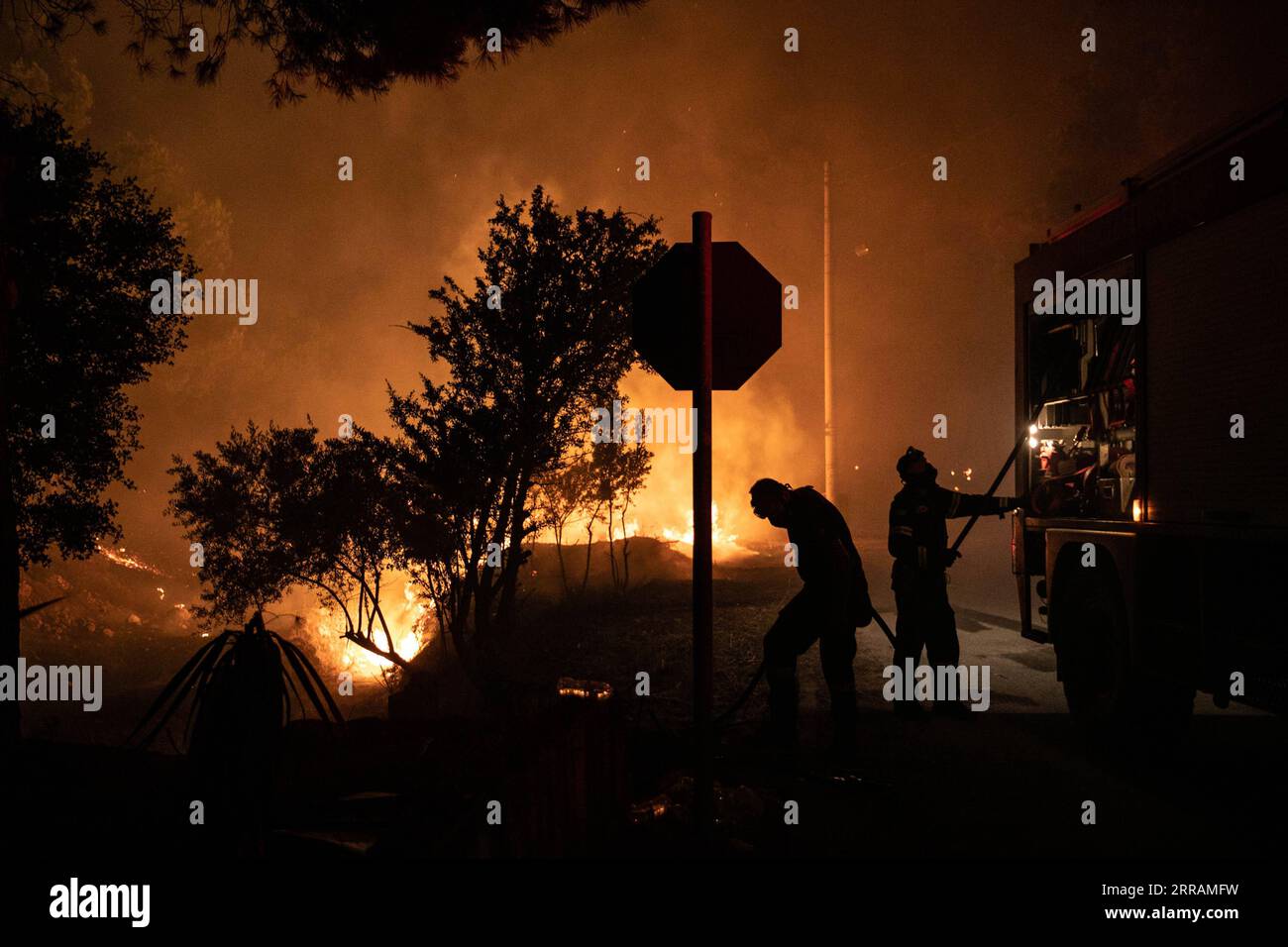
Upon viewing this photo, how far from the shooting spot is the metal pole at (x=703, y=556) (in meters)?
3.16

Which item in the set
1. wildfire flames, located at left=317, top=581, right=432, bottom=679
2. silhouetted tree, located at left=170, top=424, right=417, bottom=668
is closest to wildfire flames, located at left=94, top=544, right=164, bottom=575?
wildfire flames, located at left=317, top=581, right=432, bottom=679

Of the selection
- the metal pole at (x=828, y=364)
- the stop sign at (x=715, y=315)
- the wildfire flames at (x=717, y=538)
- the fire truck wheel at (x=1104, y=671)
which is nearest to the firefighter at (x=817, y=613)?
the fire truck wheel at (x=1104, y=671)

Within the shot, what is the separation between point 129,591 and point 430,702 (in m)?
32.5

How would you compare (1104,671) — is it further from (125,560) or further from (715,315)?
(125,560)

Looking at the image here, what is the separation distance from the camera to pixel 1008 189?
37062 millimetres

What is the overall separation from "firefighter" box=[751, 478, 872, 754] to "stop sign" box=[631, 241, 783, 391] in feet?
6.29

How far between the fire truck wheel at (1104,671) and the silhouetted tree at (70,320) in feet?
32.4

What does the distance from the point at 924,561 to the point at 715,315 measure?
413 cm

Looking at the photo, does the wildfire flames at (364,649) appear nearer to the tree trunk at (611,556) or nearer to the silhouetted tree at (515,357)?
the tree trunk at (611,556)

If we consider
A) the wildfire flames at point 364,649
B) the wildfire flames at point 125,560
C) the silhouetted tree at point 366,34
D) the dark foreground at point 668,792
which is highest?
the silhouetted tree at point 366,34

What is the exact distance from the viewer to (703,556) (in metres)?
3.23

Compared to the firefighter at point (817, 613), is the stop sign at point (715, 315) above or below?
above
